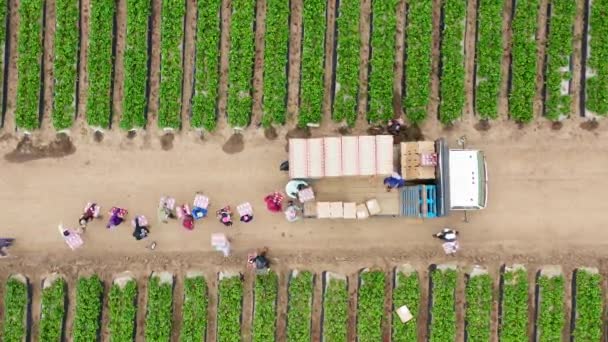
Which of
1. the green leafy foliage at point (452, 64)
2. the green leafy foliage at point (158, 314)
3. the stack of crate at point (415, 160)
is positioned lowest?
the green leafy foliage at point (158, 314)

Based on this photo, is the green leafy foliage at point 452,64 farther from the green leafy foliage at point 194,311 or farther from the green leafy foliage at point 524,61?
the green leafy foliage at point 194,311

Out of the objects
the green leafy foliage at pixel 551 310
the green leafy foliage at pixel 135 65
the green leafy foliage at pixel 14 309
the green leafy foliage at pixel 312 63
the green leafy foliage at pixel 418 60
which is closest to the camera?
the green leafy foliage at pixel 551 310

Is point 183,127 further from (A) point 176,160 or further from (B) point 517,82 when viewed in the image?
(B) point 517,82

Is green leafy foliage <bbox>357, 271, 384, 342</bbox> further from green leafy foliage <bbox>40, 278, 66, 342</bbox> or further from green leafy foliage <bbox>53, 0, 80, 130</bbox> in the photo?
green leafy foliage <bbox>53, 0, 80, 130</bbox>

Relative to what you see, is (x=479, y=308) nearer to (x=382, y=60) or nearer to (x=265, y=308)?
(x=265, y=308)

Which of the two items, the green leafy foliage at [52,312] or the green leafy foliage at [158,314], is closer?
the green leafy foliage at [158,314]

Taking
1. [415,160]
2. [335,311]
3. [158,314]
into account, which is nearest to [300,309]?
[335,311]

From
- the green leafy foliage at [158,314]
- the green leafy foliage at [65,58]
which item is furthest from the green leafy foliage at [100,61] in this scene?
the green leafy foliage at [158,314]

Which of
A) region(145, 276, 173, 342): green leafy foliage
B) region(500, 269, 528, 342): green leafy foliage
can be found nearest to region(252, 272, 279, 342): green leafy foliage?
region(145, 276, 173, 342): green leafy foliage
